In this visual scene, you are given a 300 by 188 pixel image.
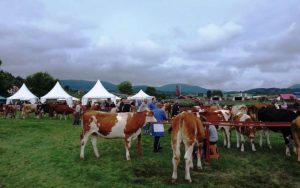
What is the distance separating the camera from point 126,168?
12.4m

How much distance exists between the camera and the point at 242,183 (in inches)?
434

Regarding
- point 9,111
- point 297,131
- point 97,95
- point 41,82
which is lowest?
point 297,131

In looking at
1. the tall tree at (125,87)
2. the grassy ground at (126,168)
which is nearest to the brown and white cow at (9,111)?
the grassy ground at (126,168)

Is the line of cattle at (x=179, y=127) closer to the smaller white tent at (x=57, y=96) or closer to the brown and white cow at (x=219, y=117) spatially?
the brown and white cow at (x=219, y=117)

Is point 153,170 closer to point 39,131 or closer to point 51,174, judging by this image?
point 51,174

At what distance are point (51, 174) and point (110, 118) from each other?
3127 millimetres

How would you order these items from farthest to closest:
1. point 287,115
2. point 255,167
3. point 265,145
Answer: point 265,145 → point 287,115 → point 255,167

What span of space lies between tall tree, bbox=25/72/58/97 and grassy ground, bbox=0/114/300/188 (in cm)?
10007

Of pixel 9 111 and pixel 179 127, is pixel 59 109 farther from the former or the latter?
pixel 179 127

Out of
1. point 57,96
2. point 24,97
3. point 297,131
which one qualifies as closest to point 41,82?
point 24,97

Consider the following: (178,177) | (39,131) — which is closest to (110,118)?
(178,177)

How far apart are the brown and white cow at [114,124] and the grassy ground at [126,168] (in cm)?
86

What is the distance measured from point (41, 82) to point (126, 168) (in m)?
109

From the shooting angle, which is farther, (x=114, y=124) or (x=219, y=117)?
(x=219, y=117)
